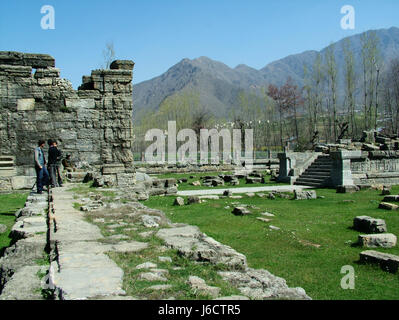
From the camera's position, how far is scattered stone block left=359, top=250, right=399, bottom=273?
5.54 meters

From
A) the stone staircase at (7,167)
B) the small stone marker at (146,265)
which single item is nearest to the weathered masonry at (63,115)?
the stone staircase at (7,167)

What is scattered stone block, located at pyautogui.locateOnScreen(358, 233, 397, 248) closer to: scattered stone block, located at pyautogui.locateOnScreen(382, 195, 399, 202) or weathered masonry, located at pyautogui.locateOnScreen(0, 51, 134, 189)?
scattered stone block, located at pyautogui.locateOnScreen(382, 195, 399, 202)

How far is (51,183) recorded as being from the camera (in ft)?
38.5

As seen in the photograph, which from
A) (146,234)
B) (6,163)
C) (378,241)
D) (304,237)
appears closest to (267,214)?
(304,237)

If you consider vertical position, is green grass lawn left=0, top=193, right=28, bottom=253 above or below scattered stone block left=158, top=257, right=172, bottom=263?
below

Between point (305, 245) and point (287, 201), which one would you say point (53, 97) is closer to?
point (287, 201)

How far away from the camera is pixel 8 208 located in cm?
1059

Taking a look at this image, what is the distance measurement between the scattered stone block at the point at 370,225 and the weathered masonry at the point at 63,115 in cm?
797

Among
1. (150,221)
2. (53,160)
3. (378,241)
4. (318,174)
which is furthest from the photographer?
(318,174)

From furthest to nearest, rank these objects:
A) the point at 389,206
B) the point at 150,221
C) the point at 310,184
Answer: the point at 310,184 < the point at 389,206 < the point at 150,221

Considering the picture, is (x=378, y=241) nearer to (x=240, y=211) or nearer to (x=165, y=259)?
(x=240, y=211)

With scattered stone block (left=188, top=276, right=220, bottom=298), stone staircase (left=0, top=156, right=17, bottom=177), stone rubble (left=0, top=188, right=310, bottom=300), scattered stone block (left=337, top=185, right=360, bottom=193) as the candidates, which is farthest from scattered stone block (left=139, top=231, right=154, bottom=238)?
scattered stone block (left=337, top=185, right=360, bottom=193)

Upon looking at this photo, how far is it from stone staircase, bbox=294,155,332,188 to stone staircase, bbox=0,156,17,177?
13.3 metres

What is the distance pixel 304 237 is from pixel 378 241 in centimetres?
137
